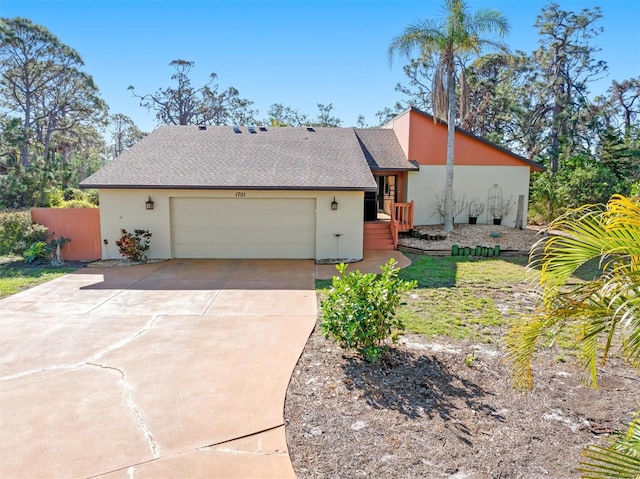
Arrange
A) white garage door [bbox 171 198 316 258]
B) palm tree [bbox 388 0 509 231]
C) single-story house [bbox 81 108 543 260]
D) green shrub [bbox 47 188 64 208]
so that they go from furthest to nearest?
1. green shrub [bbox 47 188 64 208]
2. palm tree [bbox 388 0 509 231]
3. white garage door [bbox 171 198 316 258]
4. single-story house [bbox 81 108 543 260]

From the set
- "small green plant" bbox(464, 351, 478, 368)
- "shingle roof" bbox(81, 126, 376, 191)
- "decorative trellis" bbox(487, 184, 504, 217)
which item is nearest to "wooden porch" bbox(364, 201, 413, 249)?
"shingle roof" bbox(81, 126, 376, 191)

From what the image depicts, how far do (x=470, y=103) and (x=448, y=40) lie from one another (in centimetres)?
595

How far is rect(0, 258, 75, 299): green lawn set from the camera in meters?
8.77

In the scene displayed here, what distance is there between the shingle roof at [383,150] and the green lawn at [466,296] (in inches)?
206

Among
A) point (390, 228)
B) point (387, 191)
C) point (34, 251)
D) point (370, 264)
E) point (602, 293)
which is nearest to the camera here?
point (602, 293)

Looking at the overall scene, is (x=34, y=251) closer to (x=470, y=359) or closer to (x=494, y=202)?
(x=470, y=359)

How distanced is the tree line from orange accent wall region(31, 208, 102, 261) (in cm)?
1154

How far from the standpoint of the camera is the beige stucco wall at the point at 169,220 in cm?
1163

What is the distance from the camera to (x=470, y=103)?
18.8 m

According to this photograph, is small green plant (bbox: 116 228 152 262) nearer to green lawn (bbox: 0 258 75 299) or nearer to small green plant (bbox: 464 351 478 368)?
green lawn (bbox: 0 258 75 299)

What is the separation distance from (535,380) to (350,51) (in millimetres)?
18083

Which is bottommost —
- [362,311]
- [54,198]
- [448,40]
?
[362,311]

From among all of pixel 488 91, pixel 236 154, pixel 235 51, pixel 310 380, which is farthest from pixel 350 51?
pixel 310 380

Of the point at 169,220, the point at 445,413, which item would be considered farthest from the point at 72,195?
the point at 445,413
